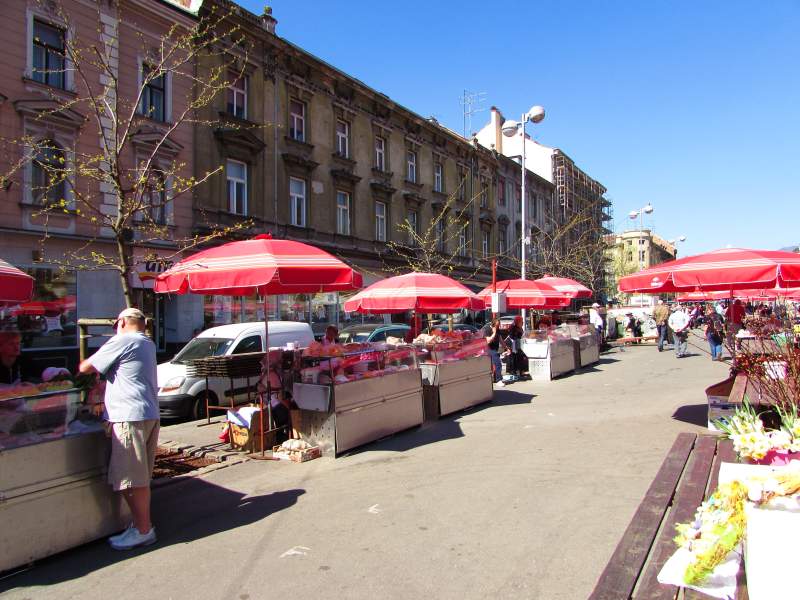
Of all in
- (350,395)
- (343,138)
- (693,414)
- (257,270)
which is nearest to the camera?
(257,270)

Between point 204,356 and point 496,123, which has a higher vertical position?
point 496,123

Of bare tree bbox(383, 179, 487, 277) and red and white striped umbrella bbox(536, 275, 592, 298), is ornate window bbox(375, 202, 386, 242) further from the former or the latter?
red and white striped umbrella bbox(536, 275, 592, 298)

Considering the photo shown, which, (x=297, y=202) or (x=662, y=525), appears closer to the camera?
(x=662, y=525)

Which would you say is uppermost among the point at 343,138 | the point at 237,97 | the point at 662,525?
the point at 343,138

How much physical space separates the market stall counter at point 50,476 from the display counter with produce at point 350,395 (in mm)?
2760

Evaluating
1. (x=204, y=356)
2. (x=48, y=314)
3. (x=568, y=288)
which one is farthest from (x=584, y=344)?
(x=48, y=314)

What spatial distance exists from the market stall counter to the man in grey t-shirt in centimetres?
19

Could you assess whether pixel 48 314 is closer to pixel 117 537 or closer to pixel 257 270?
pixel 257 270

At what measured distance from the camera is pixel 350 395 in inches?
280

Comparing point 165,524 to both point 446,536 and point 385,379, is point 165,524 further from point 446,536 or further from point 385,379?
point 385,379

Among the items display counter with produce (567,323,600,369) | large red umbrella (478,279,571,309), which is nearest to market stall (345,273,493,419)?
large red umbrella (478,279,571,309)

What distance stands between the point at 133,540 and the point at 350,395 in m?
3.22

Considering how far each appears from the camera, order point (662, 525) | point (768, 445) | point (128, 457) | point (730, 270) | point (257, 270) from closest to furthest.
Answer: point (768, 445) < point (662, 525) < point (128, 457) < point (257, 270) < point (730, 270)

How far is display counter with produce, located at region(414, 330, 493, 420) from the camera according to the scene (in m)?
9.30
